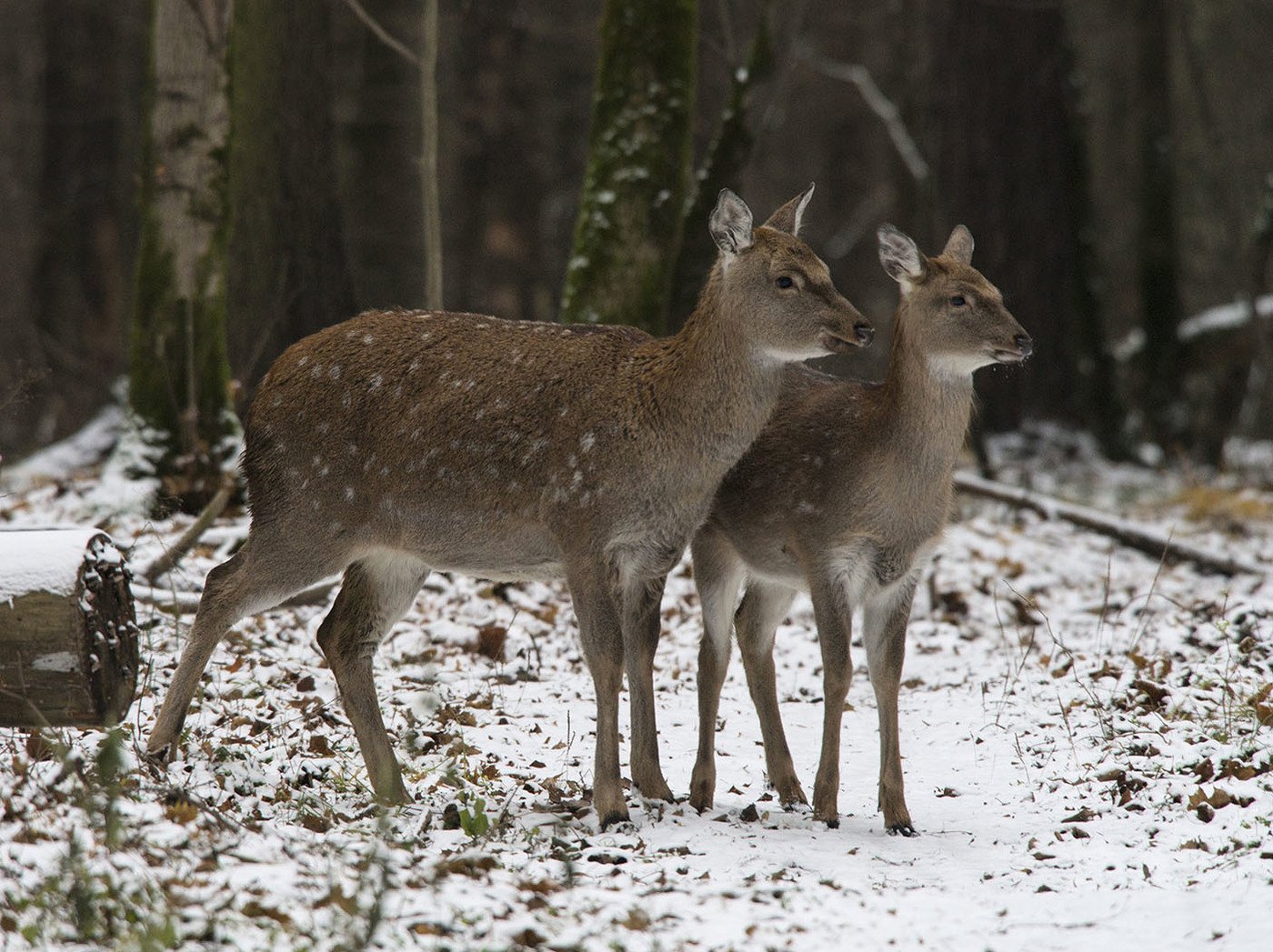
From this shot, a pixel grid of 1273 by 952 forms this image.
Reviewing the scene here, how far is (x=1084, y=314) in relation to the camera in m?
15.5

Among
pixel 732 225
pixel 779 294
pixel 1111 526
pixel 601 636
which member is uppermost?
pixel 732 225

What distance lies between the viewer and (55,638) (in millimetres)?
5637

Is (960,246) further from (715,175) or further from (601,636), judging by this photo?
(715,175)

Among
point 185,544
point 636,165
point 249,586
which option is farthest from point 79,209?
point 249,586

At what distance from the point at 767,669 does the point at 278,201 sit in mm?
5934

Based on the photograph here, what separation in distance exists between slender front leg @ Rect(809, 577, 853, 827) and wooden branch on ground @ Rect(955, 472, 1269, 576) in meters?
4.60

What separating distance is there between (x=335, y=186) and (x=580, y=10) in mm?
14793

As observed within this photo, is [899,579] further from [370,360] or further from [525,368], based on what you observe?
[370,360]

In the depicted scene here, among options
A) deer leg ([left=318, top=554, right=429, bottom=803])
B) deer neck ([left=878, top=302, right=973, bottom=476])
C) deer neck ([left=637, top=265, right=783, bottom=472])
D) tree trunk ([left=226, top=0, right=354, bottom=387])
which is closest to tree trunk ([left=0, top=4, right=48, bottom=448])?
tree trunk ([left=226, top=0, right=354, bottom=387])

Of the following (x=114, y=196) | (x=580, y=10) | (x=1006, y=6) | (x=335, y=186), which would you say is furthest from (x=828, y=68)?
(x=335, y=186)

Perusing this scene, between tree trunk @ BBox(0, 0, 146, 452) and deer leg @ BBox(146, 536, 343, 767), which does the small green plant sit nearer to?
deer leg @ BBox(146, 536, 343, 767)

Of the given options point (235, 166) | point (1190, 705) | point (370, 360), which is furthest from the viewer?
point (235, 166)

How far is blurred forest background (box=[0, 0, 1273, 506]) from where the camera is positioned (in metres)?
10.1

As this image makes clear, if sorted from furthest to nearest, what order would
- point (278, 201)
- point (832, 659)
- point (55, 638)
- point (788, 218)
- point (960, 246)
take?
1. point (278, 201)
2. point (960, 246)
3. point (788, 218)
4. point (832, 659)
5. point (55, 638)
